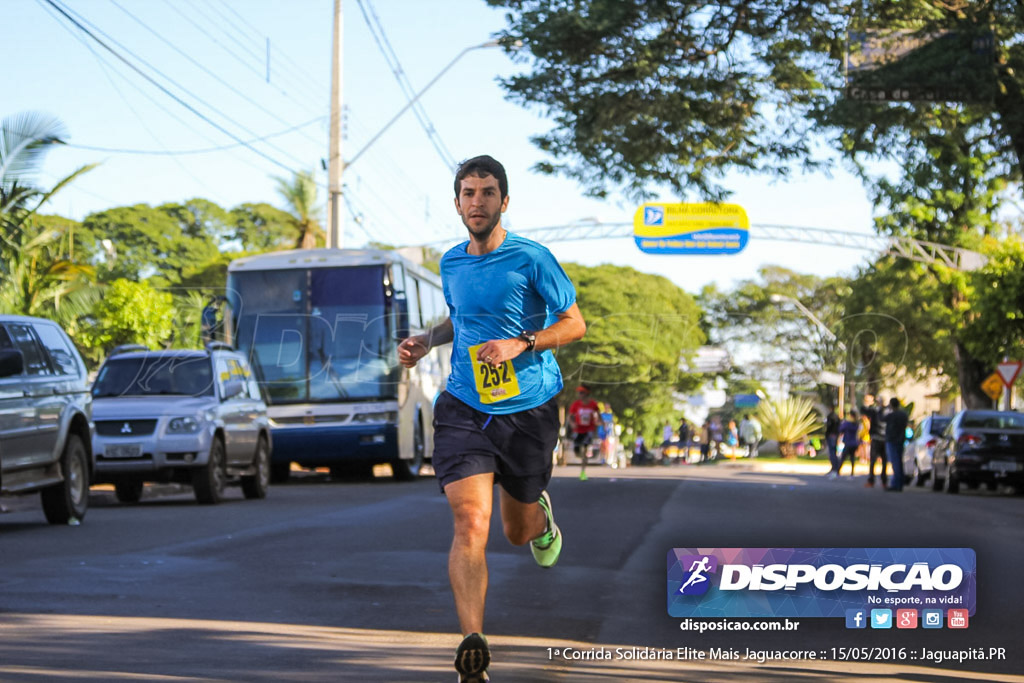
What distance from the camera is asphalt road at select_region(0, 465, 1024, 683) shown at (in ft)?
21.0

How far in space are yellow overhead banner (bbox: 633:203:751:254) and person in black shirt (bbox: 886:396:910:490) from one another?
13.3 metres

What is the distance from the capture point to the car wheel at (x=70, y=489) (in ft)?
45.9

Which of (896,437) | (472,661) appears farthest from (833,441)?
(472,661)

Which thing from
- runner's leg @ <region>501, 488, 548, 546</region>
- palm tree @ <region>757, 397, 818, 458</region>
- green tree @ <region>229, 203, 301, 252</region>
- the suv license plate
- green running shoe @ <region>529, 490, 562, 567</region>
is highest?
green tree @ <region>229, 203, 301, 252</region>

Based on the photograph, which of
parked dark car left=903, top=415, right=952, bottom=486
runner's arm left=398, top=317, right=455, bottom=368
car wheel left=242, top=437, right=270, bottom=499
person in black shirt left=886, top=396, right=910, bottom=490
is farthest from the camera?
parked dark car left=903, top=415, right=952, bottom=486

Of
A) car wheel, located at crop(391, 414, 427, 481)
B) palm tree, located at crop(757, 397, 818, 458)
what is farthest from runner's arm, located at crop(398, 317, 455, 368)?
palm tree, located at crop(757, 397, 818, 458)

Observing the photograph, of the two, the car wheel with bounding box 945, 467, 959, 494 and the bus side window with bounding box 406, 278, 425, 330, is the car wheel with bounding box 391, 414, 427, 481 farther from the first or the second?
the car wheel with bounding box 945, 467, 959, 494

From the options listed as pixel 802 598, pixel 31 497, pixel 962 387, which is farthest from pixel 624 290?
pixel 802 598

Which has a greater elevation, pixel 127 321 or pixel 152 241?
pixel 152 241

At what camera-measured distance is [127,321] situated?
3275cm

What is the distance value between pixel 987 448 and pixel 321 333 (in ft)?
37.1

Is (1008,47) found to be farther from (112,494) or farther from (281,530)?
(112,494)

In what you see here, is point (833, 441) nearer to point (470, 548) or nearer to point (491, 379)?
point (491, 379)

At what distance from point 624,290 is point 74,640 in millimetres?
71038
